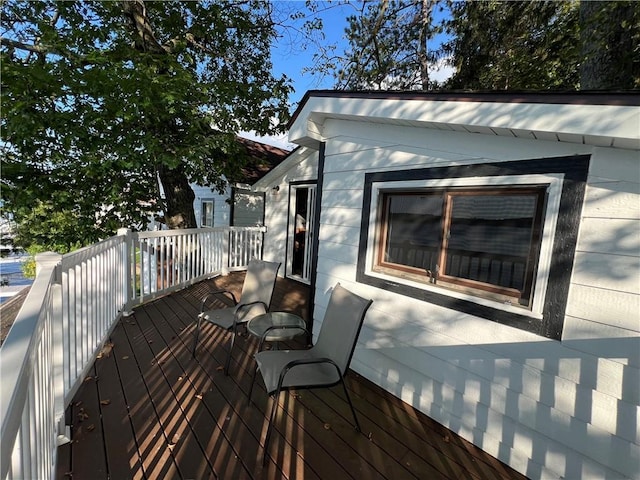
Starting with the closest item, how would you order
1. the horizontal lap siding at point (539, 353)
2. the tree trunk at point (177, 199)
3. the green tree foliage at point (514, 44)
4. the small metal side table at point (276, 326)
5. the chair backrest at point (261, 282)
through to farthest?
1. the horizontal lap siding at point (539, 353)
2. the small metal side table at point (276, 326)
3. the chair backrest at point (261, 282)
4. the green tree foliage at point (514, 44)
5. the tree trunk at point (177, 199)

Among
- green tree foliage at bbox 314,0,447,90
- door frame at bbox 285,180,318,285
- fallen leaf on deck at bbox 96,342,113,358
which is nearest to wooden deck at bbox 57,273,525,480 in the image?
fallen leaf on deck at bbox 96,342,113,358

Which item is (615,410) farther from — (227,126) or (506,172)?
(227,126)

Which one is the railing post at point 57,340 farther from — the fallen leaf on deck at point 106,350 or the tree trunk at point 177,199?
the tree trunk at point 177,199

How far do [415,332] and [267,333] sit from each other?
4.31ft

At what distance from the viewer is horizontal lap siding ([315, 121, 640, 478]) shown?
1612mm

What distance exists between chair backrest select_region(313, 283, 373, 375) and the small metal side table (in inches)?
10.8

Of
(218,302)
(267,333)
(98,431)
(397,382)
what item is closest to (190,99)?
(218,302)

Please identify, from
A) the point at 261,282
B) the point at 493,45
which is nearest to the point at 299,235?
the point at 261,282

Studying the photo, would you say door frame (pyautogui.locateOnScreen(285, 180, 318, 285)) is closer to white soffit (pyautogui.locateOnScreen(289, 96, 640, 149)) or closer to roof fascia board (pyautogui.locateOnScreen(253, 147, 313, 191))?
roof fascia board (pyautogui.locateOnScreen(253, 147, 313, 191))

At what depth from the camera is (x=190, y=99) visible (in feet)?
21.1

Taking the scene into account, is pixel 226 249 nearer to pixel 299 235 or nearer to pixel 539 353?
pixel 299 235

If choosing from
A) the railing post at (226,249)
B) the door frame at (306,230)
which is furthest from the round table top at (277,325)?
the railing post at (226,249)

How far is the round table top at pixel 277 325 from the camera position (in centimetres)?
271

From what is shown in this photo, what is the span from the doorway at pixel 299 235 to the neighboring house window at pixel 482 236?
361cm
